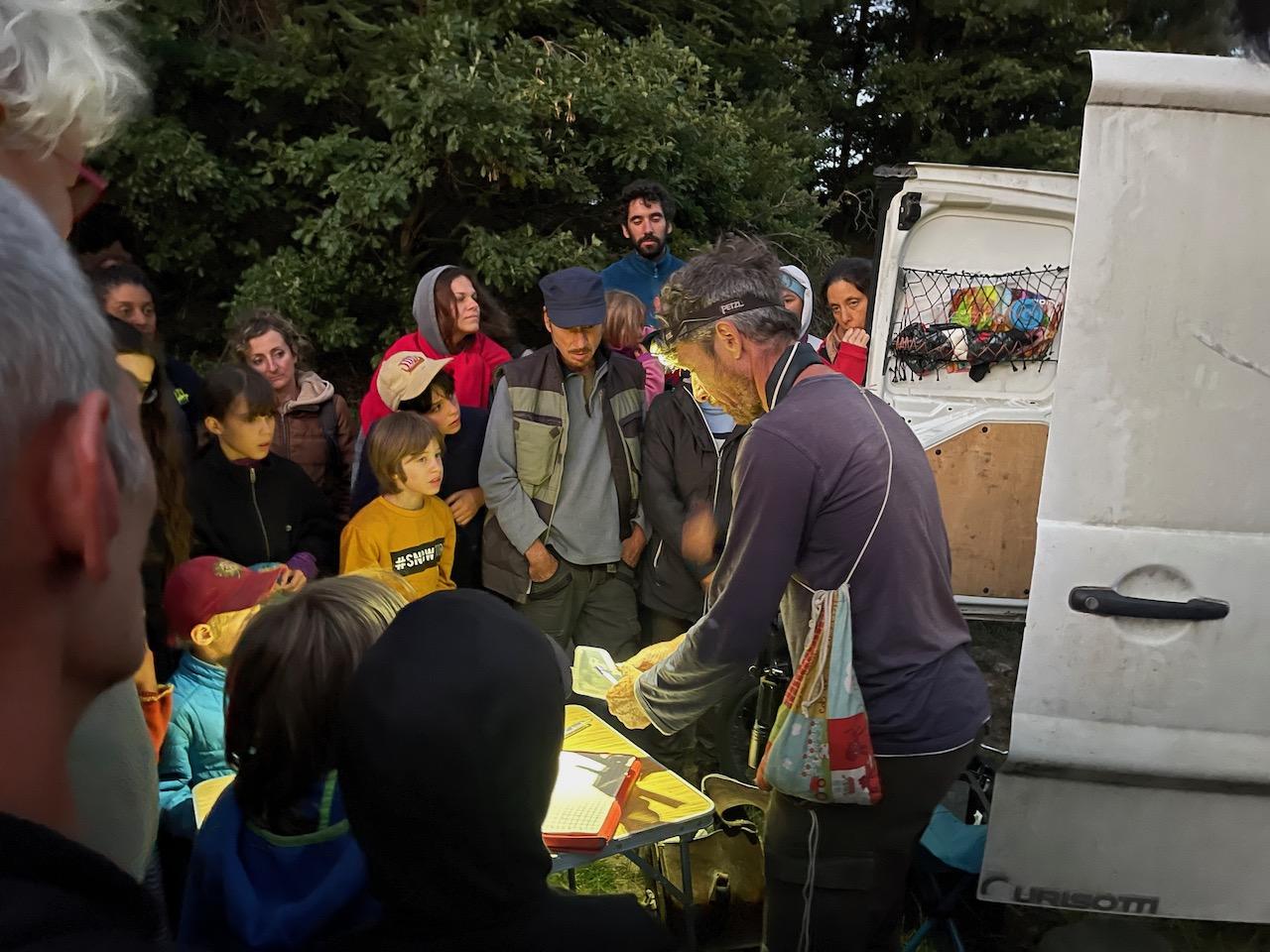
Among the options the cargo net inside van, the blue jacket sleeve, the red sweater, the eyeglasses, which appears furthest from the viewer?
the cargo net inside van

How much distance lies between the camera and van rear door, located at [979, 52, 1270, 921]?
212 centimetres

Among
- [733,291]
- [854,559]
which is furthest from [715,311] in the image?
[854,559]

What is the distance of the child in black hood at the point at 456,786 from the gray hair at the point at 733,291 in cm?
126

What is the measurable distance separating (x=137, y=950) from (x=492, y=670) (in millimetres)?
547

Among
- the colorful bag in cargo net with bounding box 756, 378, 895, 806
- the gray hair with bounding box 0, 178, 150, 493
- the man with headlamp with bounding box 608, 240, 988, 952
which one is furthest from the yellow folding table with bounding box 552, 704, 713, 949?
the gray hair with bounding box 0, 178, 150, 493

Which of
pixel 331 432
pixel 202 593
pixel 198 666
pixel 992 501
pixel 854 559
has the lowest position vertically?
pixel 198 666

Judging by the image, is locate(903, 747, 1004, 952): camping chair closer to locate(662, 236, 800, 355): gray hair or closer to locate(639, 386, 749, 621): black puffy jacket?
locate(639, 386, 749, 621): black puffy jacket

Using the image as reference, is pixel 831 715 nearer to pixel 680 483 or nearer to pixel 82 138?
pixel 82 138

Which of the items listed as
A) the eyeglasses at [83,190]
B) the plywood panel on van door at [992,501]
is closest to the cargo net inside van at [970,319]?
the plywood panel on van door at [992,501]

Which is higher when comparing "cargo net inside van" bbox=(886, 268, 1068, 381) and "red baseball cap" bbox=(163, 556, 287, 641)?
"cargo net inside van" bbox=(886, 268, 1068, 381)

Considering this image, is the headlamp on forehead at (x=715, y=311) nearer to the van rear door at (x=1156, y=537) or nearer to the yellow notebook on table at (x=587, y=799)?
the van rear door at (x=1156, y=537)

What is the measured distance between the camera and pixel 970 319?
515cm

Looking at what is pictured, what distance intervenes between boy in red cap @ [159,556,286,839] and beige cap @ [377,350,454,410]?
1.20 meters

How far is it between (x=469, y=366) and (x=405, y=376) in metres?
0.61
